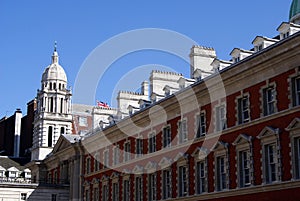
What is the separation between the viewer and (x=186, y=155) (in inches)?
1777

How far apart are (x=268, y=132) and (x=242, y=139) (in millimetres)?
2853

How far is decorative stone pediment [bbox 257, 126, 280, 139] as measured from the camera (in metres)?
35.3

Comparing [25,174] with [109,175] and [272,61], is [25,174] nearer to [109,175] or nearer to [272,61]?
A: [109,175]

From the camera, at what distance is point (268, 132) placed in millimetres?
36062

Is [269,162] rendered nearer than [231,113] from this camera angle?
Yes

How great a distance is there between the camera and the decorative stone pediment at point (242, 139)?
3779cm

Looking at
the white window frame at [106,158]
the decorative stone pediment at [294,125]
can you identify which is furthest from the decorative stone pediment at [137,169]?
the decorative stone pediment at [294,125]

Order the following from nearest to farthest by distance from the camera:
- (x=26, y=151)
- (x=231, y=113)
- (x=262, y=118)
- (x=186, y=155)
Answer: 1. (x=262, y=118)
2. (x=231, y=113)
3. (x=186, y=155)
4. (x=26, y=151)

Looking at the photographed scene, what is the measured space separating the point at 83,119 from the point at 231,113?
69.7 metres

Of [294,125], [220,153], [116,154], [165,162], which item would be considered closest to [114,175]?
[116,154]

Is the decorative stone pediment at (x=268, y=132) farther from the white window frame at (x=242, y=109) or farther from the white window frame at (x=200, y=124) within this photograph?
the white window frame at (x=200, y=124)

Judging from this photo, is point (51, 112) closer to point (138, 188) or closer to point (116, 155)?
point (116, 155)

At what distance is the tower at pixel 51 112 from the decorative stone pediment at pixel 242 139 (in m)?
51.5

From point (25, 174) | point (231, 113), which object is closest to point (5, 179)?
point (25, 174)
